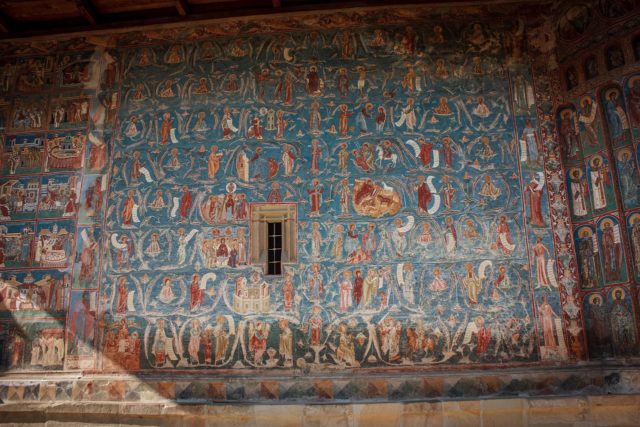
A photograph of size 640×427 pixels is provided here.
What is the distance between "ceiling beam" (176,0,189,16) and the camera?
1016 cm

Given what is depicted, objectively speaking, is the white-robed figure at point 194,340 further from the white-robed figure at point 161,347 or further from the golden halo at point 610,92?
→ the golden halo at point 610,92

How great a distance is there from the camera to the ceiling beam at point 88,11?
1014 cm

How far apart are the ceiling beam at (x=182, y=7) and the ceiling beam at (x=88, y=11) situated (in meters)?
1.45

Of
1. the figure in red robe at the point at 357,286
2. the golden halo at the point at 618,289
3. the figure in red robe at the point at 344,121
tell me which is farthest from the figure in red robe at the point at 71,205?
the golden halo at the point at 618,289

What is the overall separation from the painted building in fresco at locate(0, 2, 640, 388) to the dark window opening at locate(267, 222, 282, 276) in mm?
199

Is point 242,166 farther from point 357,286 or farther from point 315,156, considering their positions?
point 357,286

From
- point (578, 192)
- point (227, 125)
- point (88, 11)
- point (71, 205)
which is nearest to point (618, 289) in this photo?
point (578, 192)

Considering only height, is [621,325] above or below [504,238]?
below

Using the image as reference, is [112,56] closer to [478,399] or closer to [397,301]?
[397,301]

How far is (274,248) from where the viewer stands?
9.72 meters

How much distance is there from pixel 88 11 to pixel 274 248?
5.07m

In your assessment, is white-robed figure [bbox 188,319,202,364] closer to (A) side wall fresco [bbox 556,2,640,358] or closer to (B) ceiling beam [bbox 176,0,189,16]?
(B) ceiling beam [bbox 176,0,189,16]

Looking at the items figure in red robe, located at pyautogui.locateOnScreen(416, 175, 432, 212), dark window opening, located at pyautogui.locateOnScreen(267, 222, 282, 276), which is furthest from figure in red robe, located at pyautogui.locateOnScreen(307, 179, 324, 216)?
figure in red robe, located at pyautogui.locateOnScreen(416, 175, 432, 212)

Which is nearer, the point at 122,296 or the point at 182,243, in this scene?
the point at 122,296
